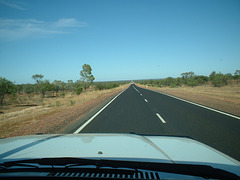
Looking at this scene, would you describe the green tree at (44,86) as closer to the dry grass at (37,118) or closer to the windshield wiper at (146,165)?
the dry grass at (37,118)

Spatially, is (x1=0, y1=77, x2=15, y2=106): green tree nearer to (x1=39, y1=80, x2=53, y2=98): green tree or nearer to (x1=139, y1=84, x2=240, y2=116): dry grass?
(x1=39, y1=80, x2=53, y2=98): green tree

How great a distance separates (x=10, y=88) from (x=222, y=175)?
2746 centimetres

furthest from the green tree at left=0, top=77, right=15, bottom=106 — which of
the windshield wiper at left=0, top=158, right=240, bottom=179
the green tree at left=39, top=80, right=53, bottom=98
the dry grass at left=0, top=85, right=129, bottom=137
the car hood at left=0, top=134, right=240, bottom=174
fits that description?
the windshield wiper at left=0, top=158, right=240, bottom=179

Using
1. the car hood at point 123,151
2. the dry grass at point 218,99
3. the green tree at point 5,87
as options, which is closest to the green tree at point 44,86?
the green tree at point 5,87

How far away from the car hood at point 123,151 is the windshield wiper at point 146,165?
0.24 meters

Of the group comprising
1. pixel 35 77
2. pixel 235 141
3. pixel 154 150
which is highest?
pixel 35 77

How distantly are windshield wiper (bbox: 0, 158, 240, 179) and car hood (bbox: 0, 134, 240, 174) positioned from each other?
244mm

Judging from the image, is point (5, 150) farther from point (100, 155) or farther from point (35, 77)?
point (35, 77)

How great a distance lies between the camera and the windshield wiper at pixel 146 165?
1916 mm

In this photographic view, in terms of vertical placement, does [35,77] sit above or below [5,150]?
above

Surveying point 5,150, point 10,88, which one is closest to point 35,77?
point 10,88

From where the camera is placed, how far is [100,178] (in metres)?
1.85

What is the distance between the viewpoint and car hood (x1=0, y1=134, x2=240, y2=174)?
2473mm

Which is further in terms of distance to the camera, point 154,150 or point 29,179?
point 154,150
